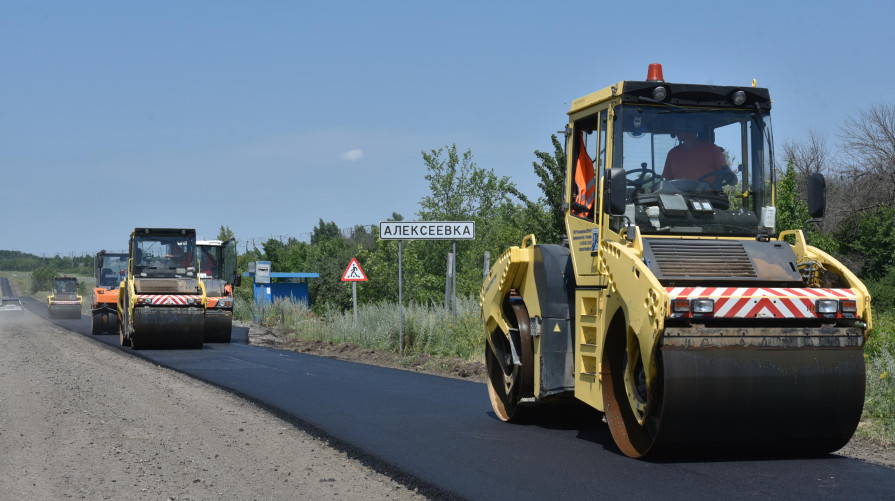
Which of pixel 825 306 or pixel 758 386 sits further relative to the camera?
pixel 825 306

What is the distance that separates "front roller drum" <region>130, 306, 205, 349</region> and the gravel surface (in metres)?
7.23

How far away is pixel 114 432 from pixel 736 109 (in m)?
6.49

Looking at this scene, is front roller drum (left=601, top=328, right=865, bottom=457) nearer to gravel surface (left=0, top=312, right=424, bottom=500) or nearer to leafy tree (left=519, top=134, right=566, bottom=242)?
gravel surface (left=0, top=312, right=424, bottom=500)

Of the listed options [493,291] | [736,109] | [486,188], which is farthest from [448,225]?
[486,188]

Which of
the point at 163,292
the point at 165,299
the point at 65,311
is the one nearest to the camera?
the point at 165,299

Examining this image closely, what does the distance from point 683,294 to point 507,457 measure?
206 cm

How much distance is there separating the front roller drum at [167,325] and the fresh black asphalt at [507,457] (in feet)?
29.7

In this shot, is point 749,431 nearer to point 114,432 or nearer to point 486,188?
point 114,432

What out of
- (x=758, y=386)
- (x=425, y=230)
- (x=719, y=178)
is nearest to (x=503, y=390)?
(x=719, y=178)

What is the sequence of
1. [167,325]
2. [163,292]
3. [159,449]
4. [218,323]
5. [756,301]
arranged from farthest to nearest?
[218,323]
[163,292]
[167,325]
[159,449]
[756,301]

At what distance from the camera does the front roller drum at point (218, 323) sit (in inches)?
962

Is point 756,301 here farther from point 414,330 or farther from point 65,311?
point 65,311

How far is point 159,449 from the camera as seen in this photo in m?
8.57

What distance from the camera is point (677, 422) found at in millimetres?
6523
